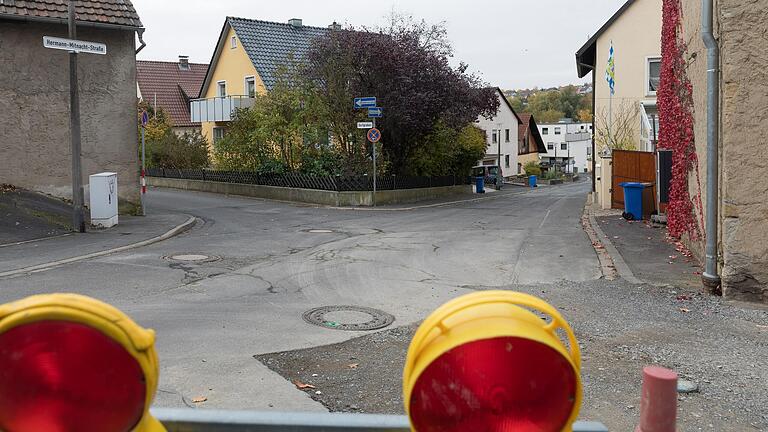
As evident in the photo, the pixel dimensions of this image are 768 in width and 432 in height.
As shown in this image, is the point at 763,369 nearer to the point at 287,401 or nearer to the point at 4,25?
the point at 287,401

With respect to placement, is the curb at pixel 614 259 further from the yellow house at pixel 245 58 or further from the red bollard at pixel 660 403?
the yellow house at pixel 245 58

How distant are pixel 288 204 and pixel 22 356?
24.4 metres

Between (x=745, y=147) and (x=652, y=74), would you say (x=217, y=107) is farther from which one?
(x=745, y=147)

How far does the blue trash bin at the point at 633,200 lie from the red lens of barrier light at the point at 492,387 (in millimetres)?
18146

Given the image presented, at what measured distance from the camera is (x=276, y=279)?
33.0ft

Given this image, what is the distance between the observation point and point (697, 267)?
10.5 meters

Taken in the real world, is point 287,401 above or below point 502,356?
below

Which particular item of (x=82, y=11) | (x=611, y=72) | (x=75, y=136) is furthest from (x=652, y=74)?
(x=75, y=136)

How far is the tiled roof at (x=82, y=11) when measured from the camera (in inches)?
673

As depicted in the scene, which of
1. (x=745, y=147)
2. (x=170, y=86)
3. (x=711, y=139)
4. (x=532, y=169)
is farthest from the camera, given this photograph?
(x=532, y=169)

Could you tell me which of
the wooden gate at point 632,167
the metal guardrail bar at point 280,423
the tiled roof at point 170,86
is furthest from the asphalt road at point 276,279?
the tiled roof at point 170,86

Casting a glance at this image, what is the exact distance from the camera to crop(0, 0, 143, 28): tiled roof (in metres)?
17.1

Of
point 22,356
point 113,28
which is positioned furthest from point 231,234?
point 22,356

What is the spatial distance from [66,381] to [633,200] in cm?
1882
